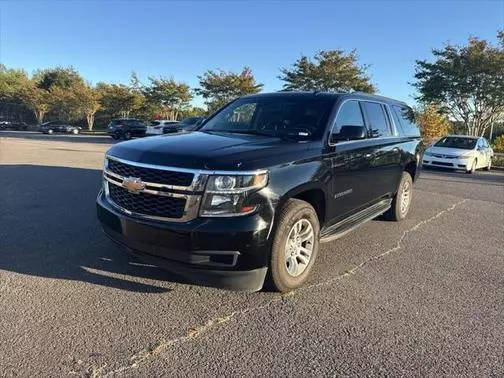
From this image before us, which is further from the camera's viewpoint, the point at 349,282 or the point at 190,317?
the point at 349,282

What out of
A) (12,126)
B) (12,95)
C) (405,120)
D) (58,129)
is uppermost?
(12,95)

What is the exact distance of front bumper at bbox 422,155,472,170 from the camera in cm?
1596

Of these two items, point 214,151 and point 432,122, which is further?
point 432,122

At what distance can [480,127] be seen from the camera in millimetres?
28281

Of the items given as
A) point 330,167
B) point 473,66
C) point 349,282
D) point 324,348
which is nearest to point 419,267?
point 349,282

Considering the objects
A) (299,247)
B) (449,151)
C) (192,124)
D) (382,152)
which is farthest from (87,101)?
(299,247)

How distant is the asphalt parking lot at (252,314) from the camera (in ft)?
9.66

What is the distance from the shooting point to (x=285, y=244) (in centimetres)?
379

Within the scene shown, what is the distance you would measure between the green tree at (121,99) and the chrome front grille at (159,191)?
48.6 m

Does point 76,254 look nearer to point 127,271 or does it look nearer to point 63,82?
point 127,271

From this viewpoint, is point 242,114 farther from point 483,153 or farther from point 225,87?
point 225,87

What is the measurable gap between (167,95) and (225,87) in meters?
8.59

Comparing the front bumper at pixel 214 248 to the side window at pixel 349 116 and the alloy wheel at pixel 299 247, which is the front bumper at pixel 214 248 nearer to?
the alloy wheel at pixel 299 247

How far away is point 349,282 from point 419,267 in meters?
1.06
